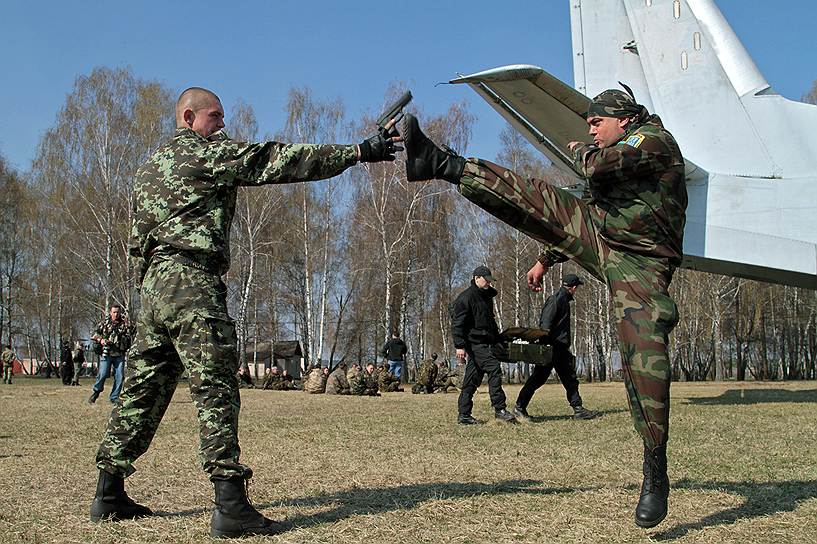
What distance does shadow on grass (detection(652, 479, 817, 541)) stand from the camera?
3.63 m

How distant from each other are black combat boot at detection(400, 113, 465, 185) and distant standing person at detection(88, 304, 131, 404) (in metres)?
10.7

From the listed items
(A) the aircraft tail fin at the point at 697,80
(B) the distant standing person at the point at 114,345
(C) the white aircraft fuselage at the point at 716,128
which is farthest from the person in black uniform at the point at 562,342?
(B) the distant standing person at the point at 114,345

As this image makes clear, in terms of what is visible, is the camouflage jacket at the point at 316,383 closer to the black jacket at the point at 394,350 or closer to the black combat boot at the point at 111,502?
the black jacket at the point at 394,350

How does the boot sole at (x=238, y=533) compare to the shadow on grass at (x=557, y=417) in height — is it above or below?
above

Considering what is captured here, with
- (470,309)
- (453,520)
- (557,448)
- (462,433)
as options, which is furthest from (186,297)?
(470,309)

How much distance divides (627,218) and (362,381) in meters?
15.7

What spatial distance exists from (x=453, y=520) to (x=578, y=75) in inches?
467

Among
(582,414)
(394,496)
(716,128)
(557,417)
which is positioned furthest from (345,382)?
(394,496)

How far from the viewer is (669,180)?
3846mm

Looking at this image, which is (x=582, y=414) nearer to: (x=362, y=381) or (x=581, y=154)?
(x=581, y=154)

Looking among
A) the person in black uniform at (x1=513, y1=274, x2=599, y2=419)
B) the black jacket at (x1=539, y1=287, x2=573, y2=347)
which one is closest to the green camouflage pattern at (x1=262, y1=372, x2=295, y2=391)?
the person in black uniform at (x1=513, y1=274, x2=599, y2=419)

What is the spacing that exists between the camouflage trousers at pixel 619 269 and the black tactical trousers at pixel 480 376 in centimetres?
507

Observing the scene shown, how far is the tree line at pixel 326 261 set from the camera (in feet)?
113

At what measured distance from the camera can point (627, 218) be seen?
12.5ft
